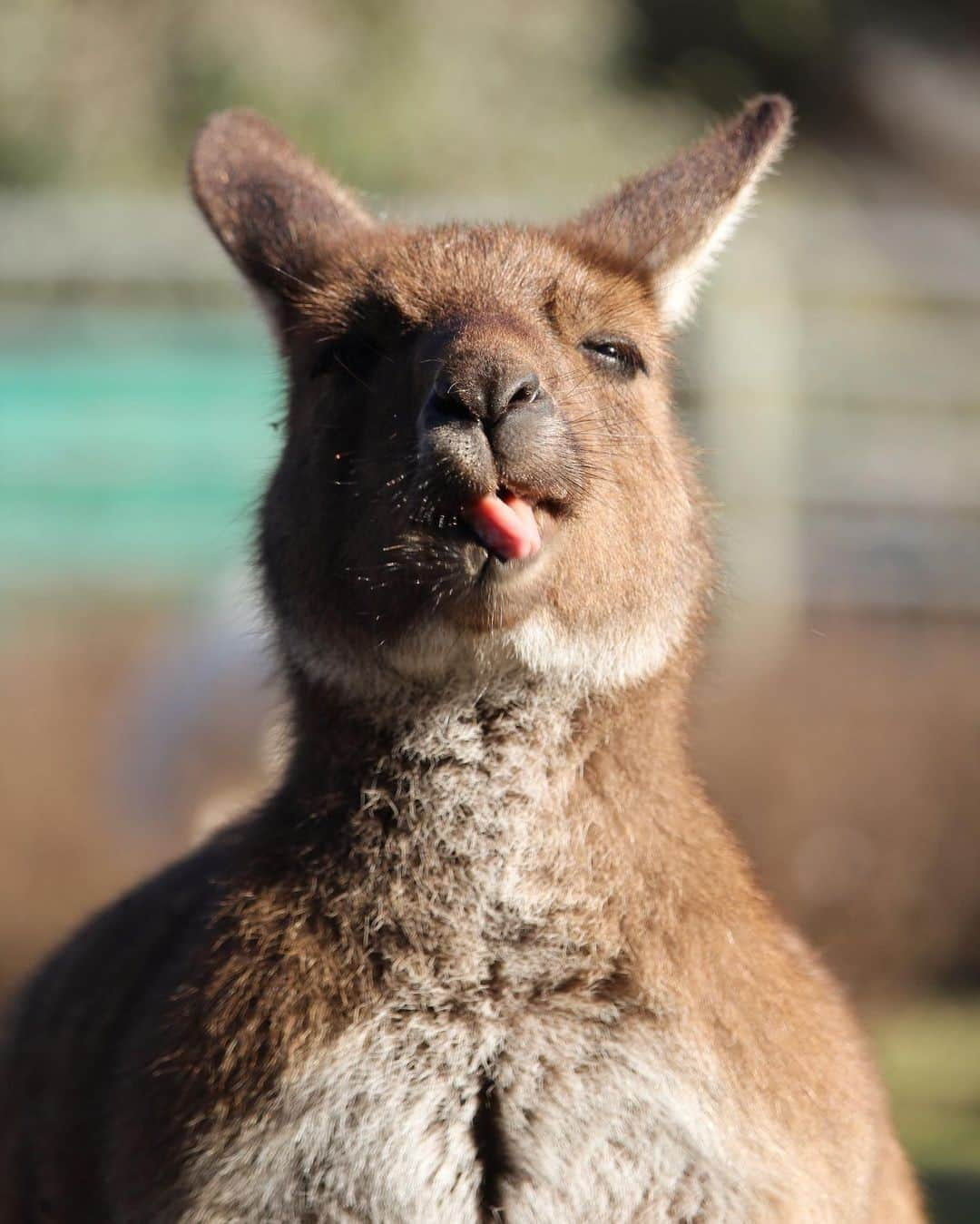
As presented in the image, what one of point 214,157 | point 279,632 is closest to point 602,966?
point 279,632

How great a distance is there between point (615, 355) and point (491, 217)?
10.0 m

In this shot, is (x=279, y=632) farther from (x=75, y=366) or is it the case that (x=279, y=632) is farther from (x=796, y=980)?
(x=75, y=366)

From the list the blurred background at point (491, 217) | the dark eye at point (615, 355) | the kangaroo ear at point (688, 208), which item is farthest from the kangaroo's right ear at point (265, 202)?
the blurred background at point (491, 217)

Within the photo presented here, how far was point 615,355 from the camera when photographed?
465 cm

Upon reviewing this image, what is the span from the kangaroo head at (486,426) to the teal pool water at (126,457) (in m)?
11.8

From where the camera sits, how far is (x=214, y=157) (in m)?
5.29

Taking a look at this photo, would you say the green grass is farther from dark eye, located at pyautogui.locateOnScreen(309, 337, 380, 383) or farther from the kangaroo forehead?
dark eye, located at pyautogui.locateOnScreen(309, 337, 380, 383)

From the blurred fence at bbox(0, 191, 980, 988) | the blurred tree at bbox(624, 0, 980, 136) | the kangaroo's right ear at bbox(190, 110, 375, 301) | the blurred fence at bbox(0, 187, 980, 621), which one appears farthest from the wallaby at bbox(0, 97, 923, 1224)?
the blurred tree at bbox(624, 0, 980, 136)

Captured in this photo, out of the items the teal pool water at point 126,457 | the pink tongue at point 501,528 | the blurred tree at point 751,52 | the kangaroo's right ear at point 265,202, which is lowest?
the pink tongue at point 501,528

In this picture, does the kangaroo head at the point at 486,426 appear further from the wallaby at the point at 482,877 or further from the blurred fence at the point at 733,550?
the blurred fence at the point at 733,550

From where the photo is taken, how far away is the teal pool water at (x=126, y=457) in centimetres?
1705

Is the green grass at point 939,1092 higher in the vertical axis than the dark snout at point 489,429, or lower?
lower

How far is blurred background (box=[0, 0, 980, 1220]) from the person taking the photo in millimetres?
16297

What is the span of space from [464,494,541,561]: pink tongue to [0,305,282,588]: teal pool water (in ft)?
42.3
